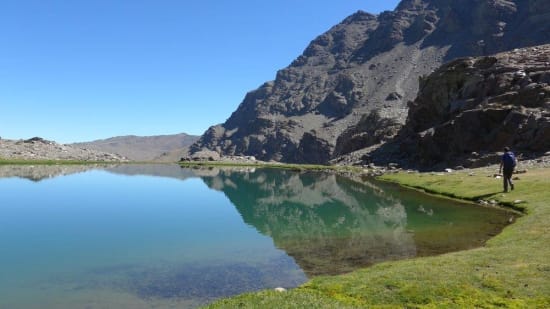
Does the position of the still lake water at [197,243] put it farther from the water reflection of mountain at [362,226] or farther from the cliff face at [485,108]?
the cliff face at [485,108]

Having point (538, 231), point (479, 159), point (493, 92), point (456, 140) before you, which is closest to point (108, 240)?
point (538, 231)

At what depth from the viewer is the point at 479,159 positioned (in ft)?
327

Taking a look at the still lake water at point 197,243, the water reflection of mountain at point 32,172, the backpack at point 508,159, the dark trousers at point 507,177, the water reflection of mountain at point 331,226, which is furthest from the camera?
the water reflection of mountain at point 32,172

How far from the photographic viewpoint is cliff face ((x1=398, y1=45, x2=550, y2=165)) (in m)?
98.1

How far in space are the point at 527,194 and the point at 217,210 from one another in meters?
37.8

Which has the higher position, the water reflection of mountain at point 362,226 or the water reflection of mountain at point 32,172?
the water reflection of mountain at point 32,172

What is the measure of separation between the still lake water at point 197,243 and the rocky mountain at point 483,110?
45705 mm

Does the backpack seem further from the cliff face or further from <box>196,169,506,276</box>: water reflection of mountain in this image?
the cliff face

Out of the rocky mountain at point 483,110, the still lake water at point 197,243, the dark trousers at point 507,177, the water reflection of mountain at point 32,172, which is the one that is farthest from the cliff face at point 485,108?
the water reflection of mountain at point 32,172

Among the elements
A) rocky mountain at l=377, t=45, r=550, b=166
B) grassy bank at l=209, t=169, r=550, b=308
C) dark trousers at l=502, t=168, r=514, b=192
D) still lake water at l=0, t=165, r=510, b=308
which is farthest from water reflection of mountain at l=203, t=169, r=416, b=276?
rocky mountain at l=377, t=45, r=550, b=166

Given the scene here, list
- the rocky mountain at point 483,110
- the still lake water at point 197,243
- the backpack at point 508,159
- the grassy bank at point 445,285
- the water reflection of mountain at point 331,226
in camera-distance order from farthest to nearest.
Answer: the rocky mountain at point 483,110 → the backpack at point 508,159 → the water reflection of mountain at point 331,226 → the still lake water at point 197,243 → the grassy bank at point 445,285

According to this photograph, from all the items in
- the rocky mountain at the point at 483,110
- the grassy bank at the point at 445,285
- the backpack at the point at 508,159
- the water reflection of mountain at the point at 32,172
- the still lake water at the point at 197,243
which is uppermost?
the rocky mountain at the point at 483,110

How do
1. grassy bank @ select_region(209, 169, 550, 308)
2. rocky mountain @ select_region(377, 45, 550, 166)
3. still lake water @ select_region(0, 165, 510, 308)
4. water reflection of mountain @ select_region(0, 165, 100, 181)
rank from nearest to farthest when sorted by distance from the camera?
grassy bank @ select_region(209, 169, 550, 308)
still lake water @ select_region(0, 165, 510, 308)
rocky mountain @ select_region(377, 45, 550, 166)
water reflection of mountain @ select_region(0, 165, 100, 181)

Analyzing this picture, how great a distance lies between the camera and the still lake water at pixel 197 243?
24872 mm
